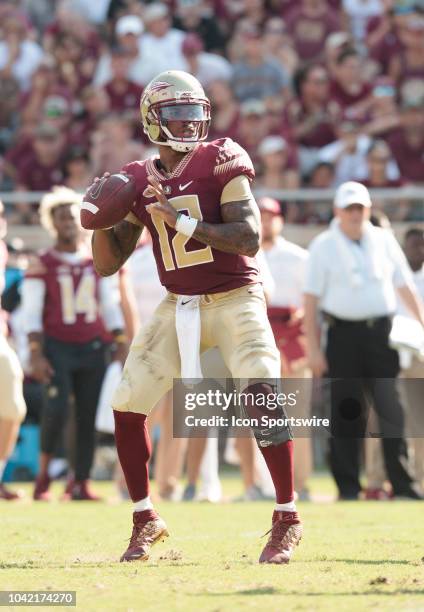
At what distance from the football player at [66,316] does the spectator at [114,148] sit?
4067 mm

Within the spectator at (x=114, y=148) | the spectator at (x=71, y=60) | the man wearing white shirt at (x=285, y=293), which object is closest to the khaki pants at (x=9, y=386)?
the man wearing white shirt at (x=285, y=293)

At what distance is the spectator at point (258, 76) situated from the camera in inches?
627

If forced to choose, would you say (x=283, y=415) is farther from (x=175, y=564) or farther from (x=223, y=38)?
(x=223, y=38)

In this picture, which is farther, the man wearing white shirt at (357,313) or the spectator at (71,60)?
the spectator at (71,60)

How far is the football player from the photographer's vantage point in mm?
10695

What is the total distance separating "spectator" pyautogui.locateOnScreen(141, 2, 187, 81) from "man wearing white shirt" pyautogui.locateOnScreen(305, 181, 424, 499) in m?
6.07

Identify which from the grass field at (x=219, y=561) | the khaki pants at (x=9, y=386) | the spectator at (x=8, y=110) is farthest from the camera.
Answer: the spectator at (x=8, y=110)

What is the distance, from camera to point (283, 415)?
244 inches

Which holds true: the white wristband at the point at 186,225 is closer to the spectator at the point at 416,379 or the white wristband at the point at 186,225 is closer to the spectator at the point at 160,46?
the spectator at the point at 416,379

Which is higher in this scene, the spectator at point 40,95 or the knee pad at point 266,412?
the spectator at point 40,95

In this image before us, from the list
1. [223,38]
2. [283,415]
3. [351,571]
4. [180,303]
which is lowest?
[351,571]

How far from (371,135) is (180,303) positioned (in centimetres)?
883

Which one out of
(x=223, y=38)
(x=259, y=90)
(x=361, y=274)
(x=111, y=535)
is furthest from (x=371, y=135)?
(x=111, y=535)

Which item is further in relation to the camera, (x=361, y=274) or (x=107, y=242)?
(x=361, y=274)
